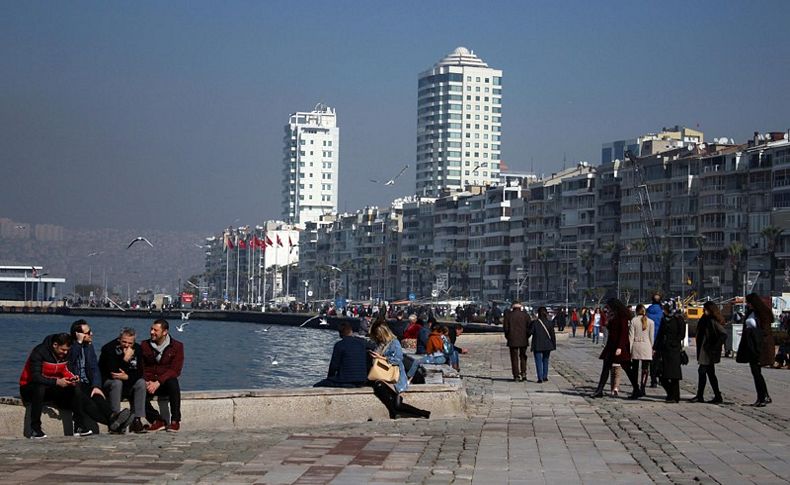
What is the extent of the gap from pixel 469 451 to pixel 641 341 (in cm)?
825

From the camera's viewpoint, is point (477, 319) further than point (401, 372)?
Yes

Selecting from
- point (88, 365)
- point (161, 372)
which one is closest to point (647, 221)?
point (161, 372)

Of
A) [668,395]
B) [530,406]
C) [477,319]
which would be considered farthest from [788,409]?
[477,319]

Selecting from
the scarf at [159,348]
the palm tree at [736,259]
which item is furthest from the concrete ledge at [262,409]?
the palm tree at [736,259]

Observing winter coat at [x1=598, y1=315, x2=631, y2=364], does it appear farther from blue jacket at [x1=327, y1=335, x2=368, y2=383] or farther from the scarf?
the scarf

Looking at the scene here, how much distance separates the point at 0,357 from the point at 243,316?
8993 cm

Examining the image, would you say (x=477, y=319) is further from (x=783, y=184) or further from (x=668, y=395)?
(x=668, y=395)

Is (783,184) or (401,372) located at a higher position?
(783,184)

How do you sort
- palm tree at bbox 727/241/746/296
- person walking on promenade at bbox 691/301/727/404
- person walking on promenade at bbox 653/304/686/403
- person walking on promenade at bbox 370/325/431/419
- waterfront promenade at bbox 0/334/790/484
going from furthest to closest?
palm tree at bbox 727/241/746/296
person walking on promenade at bbox 653/304/686/403
person walking on promenade at bbox 691/301/727/404
person walking on promenade at bbox 370/325/431/419
waterfront promenade at bbox 0/334/790/484

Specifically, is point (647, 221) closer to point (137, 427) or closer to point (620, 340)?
point (620, 340)

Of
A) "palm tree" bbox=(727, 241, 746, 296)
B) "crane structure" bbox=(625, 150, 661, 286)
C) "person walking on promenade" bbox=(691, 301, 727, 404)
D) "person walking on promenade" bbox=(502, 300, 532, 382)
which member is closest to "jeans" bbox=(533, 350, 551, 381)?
"person walking on promenade" bbox=(502, 300, 532, 382)

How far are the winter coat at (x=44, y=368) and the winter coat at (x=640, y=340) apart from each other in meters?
8.73

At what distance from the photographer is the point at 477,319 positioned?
99.2 meters

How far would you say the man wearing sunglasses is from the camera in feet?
47.2
